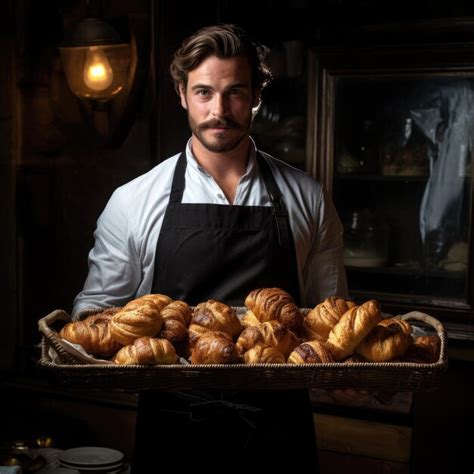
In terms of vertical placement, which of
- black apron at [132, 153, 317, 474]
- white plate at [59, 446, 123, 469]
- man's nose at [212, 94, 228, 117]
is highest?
man's nose at [212, 94, 228, 117]

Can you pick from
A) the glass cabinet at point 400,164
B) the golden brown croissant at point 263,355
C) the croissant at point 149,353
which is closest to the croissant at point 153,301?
the croissant at point 149,353

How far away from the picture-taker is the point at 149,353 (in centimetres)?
185

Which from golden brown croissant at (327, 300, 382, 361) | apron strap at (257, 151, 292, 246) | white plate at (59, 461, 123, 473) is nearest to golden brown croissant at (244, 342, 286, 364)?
golden brown croissant at (327, 300, 382, 361)

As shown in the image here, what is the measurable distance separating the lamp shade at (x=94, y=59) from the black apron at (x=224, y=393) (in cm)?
101

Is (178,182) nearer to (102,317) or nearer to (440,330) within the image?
(102,317)

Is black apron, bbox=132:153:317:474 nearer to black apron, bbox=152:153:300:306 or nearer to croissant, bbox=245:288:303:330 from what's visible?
black apron, bbox=152:153:300:306

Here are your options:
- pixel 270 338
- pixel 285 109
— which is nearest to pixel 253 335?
pixel 270 338

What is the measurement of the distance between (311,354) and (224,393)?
1.22ft

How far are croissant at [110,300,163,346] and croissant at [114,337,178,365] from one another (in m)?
0.05

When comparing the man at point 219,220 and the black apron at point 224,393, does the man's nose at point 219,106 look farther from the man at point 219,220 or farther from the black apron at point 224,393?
the black apron at point 224,393

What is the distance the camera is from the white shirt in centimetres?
256

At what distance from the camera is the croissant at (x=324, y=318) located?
2082 millimetres

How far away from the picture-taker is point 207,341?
1.89m

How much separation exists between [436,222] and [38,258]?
1.81 metres
